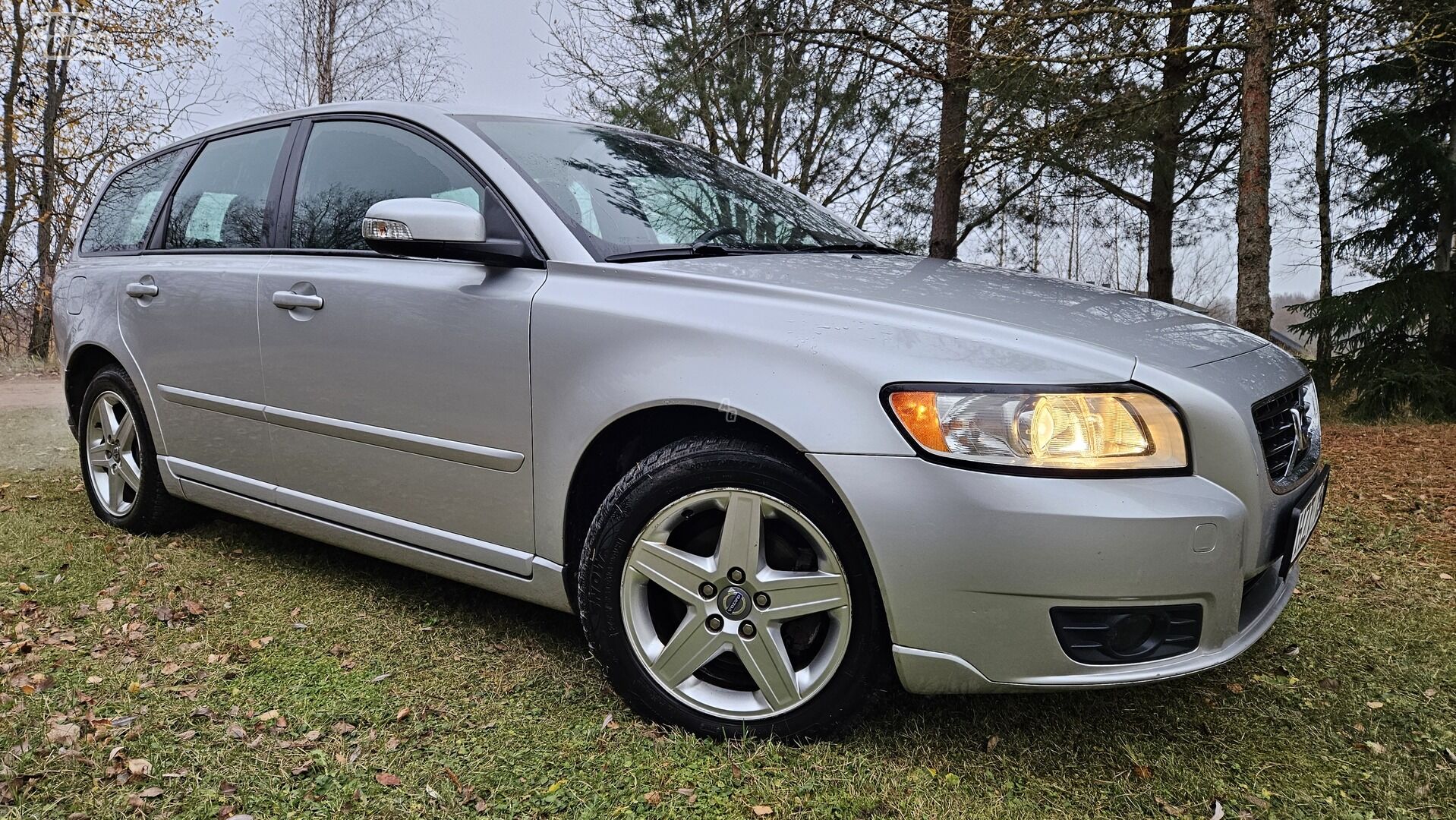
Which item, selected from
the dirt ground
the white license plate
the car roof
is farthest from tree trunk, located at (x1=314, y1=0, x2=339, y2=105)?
the white license plate

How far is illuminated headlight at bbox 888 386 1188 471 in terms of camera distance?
182 centimetres

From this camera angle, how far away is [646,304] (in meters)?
2.21

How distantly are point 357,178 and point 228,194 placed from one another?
32.7 inches

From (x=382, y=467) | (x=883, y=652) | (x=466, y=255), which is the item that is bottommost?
(x=883, y=652)

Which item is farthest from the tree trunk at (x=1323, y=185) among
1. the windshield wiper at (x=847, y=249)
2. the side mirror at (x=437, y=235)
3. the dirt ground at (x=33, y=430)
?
the dirt ground at (x=33, y=430)

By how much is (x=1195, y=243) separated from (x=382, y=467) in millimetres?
11402

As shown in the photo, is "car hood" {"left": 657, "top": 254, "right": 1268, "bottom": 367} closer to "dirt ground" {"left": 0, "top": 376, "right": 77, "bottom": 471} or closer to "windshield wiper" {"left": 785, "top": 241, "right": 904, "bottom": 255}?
"windshield wiper" {"left": 785, "top": 241, "right": 904, "bottom": 255}

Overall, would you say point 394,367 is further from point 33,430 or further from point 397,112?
point 33,430

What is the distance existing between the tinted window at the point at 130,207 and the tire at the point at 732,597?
2.82 m

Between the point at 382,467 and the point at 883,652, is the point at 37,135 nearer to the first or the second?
the point at 382,467

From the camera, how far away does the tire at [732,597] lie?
6.59ft

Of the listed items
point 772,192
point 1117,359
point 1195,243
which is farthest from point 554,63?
point 1117,359

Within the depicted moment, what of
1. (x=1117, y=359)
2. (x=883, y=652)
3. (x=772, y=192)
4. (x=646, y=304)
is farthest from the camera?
(x=772, y=192)

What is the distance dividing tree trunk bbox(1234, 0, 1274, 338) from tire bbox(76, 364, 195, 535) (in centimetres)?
647
